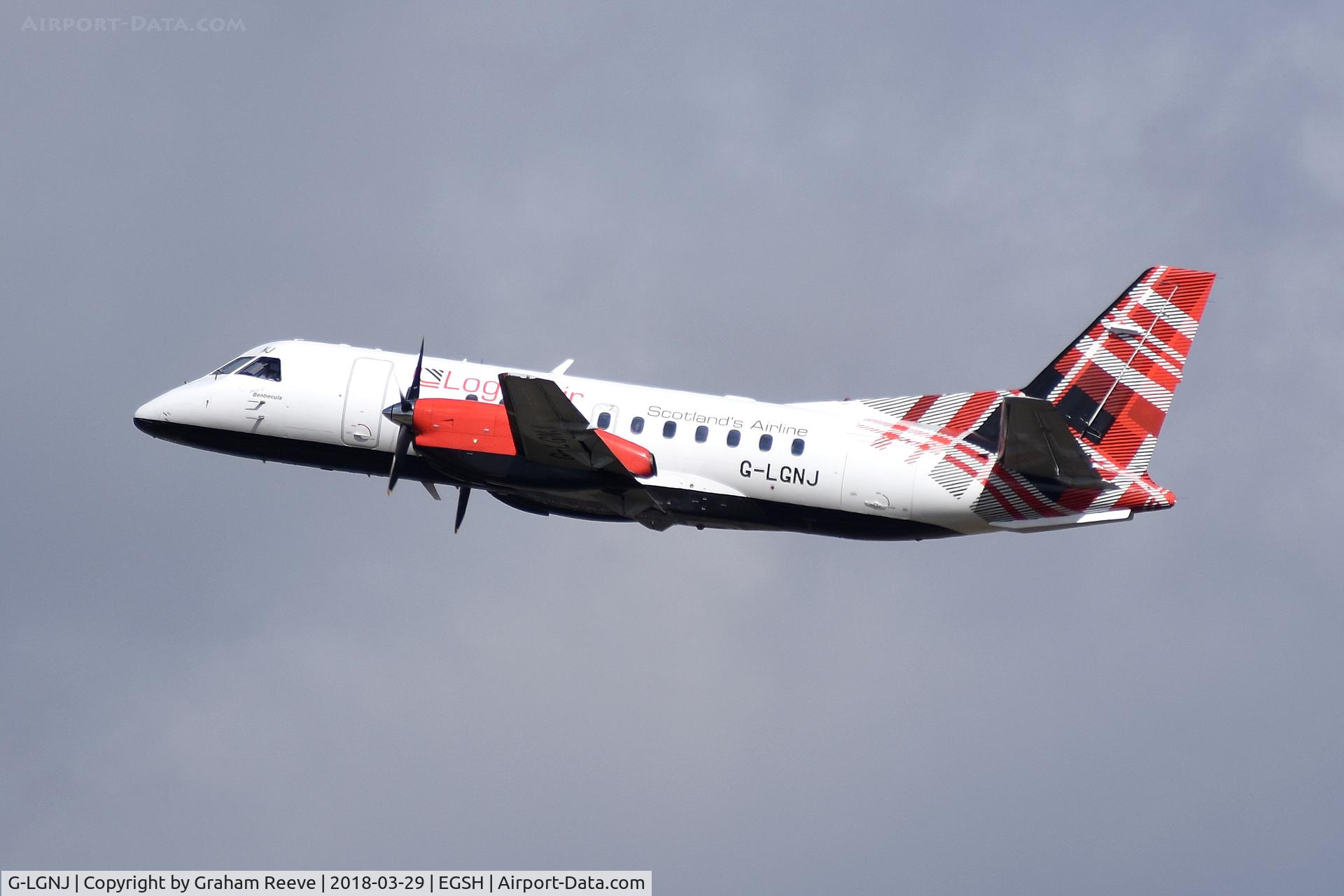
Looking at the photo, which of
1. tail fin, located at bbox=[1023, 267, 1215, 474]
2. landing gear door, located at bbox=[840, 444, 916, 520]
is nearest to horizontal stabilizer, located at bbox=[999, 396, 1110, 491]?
tail fin, located at bbox=[1023, 267, 1215, 474]

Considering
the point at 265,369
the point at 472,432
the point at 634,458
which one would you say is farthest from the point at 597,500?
the point at 265,369

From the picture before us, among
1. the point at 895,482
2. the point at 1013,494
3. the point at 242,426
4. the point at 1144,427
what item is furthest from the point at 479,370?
the point at 1144,427

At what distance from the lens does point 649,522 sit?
114 feet

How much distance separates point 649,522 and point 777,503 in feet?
9.26

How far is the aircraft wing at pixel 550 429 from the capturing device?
31.9 m

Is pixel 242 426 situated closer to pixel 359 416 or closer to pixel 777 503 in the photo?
pixel 359 416

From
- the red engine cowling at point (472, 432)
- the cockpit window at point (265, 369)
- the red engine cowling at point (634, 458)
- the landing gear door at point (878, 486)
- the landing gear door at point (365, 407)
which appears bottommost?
the landing gear door at point (878, 486)

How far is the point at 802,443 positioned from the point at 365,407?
29.3 feet

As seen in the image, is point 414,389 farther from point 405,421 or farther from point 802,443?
point 802,443

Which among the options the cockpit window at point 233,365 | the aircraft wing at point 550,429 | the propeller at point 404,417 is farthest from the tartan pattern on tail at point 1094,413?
the cockpit window at point 233,365

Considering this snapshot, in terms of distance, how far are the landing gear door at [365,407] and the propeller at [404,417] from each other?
14.5 inches

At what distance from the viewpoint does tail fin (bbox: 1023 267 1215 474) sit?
33.3m

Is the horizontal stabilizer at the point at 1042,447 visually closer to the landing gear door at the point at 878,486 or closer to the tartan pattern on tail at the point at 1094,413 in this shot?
the tartan pattern on tail at the point at 1094,413

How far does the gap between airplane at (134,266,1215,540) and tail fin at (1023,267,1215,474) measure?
31 millimetres
